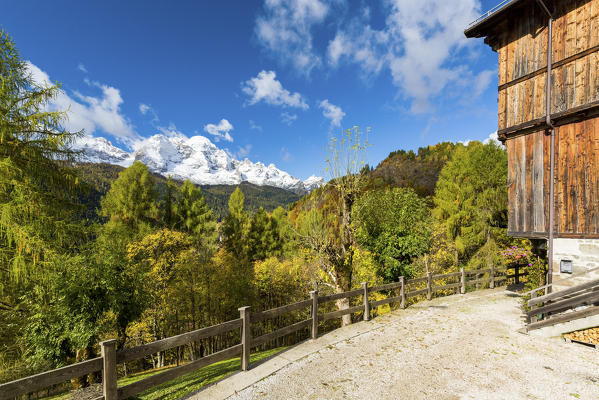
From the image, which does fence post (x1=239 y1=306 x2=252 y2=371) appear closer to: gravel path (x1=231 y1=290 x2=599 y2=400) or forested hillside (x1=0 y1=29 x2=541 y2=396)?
gravel path (x1=231 y1=290 x2=599 y2=400)

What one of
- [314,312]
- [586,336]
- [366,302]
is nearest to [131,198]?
[314,312]

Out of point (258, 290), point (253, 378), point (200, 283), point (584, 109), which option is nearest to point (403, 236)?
point (584, 109)

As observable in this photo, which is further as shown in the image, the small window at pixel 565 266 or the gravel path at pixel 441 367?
the small window at pixel 565 266

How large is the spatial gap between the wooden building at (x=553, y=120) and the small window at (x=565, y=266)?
0.02 m

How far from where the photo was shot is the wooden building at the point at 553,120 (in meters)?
8.01

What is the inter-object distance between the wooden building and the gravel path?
3.43 meters

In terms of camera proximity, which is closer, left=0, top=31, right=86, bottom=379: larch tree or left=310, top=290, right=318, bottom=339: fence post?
left=0, top=31, right=86, bottom=379: larch tree

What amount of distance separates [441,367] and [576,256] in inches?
246

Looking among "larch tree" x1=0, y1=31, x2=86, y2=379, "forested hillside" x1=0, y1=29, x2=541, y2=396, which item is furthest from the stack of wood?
"larch tree" x1=0, y1=31, x2=86, y2=379

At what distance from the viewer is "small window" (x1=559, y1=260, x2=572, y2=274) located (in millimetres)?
8328

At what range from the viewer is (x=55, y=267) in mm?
7121

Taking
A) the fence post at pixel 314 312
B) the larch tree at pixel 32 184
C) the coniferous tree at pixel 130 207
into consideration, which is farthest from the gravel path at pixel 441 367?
the coniferous tree at pixel 130 207

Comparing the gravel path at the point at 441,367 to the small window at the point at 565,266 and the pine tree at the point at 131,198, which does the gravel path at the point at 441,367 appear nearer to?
the small window at the point at 565,266

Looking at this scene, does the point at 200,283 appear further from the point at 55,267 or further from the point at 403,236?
the point at 403,236
